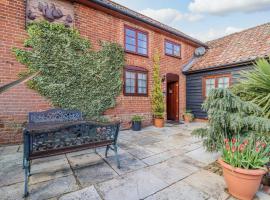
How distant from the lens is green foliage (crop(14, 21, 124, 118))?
4.36 meters

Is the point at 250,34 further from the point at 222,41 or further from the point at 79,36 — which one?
the point at 79,36

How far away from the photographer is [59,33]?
4.65 m

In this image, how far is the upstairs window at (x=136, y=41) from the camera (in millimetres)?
6270

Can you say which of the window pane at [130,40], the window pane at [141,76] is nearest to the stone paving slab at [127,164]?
the window pane at [141,76]

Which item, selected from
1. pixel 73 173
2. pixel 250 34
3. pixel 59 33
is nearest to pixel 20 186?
pixel 73 173

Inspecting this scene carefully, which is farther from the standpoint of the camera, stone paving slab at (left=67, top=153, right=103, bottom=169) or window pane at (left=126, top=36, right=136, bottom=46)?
window pane at (left=126, top=36, right=136, bottom=46)

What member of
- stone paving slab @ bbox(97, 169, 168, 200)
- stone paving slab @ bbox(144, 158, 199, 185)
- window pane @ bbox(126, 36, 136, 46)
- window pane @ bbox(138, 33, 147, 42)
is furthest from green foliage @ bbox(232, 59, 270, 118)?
window pane @ bbox(138, 33, 147, 42)

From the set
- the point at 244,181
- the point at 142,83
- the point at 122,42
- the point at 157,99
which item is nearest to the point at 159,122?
the point at 157,99

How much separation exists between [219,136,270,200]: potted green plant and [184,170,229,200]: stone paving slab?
0.15m

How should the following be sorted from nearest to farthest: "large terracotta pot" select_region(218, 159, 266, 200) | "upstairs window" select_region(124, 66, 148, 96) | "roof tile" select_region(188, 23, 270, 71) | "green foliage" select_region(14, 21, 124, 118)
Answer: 1. "large terracotta pot" select_region(218, 159, 266, 200)
2. "green foliage" select_region(14, 21, 124, 118)
3. "upstairs window" select_region(124, 66, 148, 96)
4. "roof tile" select_region(188, 23, 270, 71)

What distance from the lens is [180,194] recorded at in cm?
207

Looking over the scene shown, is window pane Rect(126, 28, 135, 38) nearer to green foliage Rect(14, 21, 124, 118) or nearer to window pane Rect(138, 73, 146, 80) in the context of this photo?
green foliage Rect(14, 21, 124, 118)

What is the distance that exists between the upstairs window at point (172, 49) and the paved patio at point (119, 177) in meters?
5.49

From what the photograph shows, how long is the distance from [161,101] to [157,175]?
4.46m
